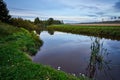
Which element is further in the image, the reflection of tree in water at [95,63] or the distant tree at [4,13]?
the distant tree at [4,13]

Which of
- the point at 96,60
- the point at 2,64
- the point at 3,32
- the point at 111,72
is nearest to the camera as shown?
the point at 2,64

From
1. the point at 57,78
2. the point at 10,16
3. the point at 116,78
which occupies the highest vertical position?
the point at 10,16

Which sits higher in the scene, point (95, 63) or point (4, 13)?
point (4, 13)

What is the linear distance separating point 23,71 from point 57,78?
4.48 ft

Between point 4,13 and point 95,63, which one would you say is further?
point 4,13

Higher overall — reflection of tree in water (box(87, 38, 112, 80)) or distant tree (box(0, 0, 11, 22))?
distant tree (box(0, 0, 11, 22))

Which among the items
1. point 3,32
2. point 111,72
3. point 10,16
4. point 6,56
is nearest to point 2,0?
point 10,16

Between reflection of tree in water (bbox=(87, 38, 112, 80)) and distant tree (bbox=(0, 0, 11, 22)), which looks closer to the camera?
reflection of tree in water (bbox=(87, 38, 112, 80))

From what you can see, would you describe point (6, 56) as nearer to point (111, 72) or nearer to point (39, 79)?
point (39, 79)

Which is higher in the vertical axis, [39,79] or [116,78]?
[39,79]

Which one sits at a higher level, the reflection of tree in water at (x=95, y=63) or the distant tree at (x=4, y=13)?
the distant tree at (x=4, y=13)

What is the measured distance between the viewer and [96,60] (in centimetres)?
1009

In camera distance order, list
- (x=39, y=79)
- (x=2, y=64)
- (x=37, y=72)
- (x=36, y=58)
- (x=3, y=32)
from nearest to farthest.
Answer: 1. (x=39, y=79)
2. (x=37, y=72)
3. (x=2, y=64)
4. (x=36, y=58)
5. (x=3, y=32)

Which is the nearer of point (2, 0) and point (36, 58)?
point (36, 58)
